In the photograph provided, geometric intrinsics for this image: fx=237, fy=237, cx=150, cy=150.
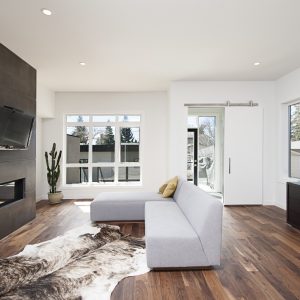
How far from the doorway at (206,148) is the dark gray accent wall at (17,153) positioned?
14.8ft

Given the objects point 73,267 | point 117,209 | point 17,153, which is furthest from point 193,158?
point 73,267

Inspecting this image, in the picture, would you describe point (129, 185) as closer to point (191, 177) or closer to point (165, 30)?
point (191, 177)

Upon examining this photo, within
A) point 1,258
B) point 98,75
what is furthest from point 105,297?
point 98,75

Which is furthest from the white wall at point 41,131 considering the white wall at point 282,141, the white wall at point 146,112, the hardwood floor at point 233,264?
the white wall at point 282,141

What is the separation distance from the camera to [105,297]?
2014 mm

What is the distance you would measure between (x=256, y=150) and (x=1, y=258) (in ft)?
16.9

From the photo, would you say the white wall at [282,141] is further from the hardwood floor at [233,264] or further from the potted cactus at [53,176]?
the potted cactus at [53,176]

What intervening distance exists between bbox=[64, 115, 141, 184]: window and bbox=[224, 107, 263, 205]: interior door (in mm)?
2373

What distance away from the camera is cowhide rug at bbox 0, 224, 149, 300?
2.08 metres

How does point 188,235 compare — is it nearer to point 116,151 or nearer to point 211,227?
point 211,227

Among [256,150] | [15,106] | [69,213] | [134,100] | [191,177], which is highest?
[134,100]

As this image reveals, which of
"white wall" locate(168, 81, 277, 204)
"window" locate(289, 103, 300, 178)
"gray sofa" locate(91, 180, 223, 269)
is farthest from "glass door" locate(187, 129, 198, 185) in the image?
"gray sofa" locate(91, 180, 223, 269)

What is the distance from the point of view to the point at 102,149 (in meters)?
6.54

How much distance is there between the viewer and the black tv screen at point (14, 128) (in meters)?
3.23
